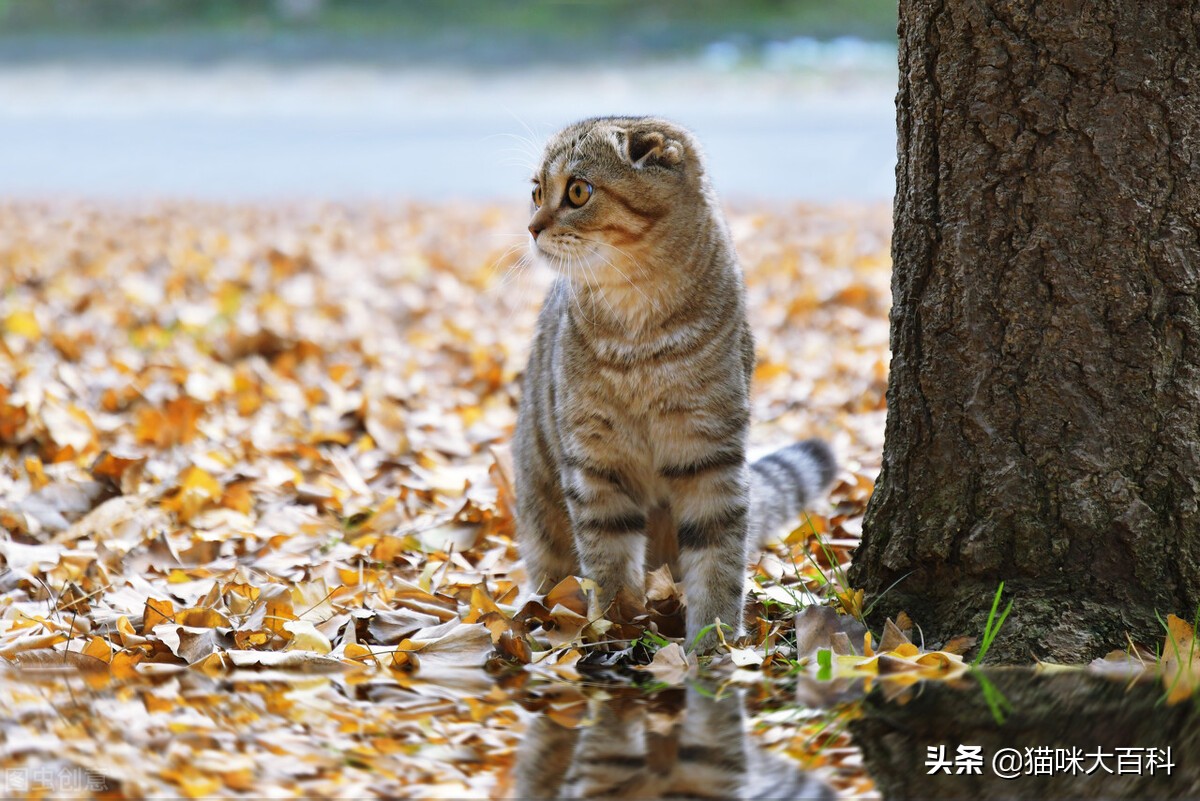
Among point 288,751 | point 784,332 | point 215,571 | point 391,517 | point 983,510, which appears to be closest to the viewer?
point 288,751

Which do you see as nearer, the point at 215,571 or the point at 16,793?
the point at 16,793

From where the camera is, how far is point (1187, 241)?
2445mm

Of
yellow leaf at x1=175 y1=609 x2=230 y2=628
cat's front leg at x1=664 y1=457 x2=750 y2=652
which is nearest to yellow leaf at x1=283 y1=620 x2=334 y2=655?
yellow leaf at x1=175 y1=609 x2=230 y2=628

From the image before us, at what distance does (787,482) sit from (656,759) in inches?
55.6

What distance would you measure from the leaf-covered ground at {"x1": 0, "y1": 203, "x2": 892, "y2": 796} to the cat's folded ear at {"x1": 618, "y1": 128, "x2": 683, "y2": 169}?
1.08 meters

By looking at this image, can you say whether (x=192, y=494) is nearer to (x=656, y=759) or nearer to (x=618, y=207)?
(x=618, y=207)

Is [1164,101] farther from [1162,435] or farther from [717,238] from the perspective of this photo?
[717,238]

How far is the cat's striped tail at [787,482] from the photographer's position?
3338 millimetres

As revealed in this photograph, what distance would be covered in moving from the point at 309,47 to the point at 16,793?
1861cm

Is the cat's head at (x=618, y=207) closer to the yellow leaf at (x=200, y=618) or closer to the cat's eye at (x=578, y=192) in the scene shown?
the cat's eye at (x=578, y=192)

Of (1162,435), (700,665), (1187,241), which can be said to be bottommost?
(700,665)

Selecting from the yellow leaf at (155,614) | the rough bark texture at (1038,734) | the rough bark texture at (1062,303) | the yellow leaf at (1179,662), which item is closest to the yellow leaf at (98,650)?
the yellow leaf at (155,614)

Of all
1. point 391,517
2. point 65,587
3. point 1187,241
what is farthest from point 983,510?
point 65,587

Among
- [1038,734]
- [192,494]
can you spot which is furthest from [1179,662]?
[192,494]
